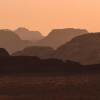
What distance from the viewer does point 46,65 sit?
65312 millimetres

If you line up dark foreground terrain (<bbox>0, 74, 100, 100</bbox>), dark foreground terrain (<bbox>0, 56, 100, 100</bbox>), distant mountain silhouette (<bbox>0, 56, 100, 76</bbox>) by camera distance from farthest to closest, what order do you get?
distant mountain silhouette (<bbox>0, 56, 100, 76</bbox>) → dark foreground terrain (<bbox>0, 56, 100, 100</bbox>) → dark foreground terrain (<bbox>0, 74, 100, 100</bbox>)

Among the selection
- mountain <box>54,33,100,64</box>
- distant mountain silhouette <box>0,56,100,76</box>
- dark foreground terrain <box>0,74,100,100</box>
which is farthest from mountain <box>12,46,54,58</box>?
dark foreground terrain <box>0,74,100,100</box>

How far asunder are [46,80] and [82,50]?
98.8 m

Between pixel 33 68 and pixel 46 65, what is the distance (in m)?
2.68

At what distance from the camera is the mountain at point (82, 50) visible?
135500mm

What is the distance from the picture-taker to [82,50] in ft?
500

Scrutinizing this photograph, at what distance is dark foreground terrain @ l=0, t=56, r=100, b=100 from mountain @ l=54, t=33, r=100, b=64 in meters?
64.3

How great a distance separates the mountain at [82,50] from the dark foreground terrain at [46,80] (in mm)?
64322

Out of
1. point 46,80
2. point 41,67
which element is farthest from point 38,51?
point 46,80

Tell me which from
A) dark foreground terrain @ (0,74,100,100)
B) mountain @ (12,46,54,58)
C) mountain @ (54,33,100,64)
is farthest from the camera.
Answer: mountain @ (12,46,54,58)

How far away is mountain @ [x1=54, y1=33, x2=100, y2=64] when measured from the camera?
445 ft

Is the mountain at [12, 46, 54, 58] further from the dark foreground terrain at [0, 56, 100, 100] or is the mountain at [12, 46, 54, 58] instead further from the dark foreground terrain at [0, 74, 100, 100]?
the dark foreground terrain at [0, 74, 100, 100]

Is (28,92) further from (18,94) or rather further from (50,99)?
(50,99)

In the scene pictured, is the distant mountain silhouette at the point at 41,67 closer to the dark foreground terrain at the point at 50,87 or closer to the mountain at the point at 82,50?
the dark foreground terrain at the point at 50,87
